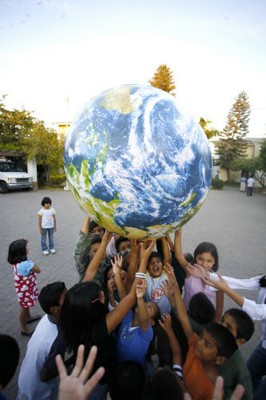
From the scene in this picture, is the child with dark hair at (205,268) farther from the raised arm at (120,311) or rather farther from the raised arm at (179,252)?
the raised arm at (120,311)

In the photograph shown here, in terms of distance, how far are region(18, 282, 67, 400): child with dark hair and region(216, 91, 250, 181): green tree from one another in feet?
109

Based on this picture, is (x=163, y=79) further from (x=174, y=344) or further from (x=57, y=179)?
(x=174, y=344)

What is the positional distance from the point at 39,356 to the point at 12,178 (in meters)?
17.1

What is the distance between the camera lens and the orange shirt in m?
1.76

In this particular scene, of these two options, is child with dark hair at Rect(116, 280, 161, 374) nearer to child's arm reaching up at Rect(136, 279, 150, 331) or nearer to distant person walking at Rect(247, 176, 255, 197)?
child's arm reaching up at Rect(136, 279, 150, 331)

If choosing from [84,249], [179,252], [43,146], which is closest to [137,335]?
[179,252]

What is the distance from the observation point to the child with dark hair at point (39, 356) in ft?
6.48

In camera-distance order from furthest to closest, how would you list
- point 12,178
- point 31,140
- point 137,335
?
point 31,140, point 12,178, point 137,335

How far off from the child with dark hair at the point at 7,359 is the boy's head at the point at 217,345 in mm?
1307

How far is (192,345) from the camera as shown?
2.04m

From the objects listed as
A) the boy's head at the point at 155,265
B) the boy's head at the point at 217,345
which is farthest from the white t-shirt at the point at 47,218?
the boy's head at the point at 217,345

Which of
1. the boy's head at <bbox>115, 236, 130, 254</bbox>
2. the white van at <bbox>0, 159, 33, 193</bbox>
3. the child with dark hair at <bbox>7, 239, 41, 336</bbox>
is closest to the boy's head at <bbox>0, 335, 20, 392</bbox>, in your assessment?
the child with dark hair at <bbox>7, 239, 41, 336</bbox>

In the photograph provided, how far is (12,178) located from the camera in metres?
17.2

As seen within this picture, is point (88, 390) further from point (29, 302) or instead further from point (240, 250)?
point (240, 250)
